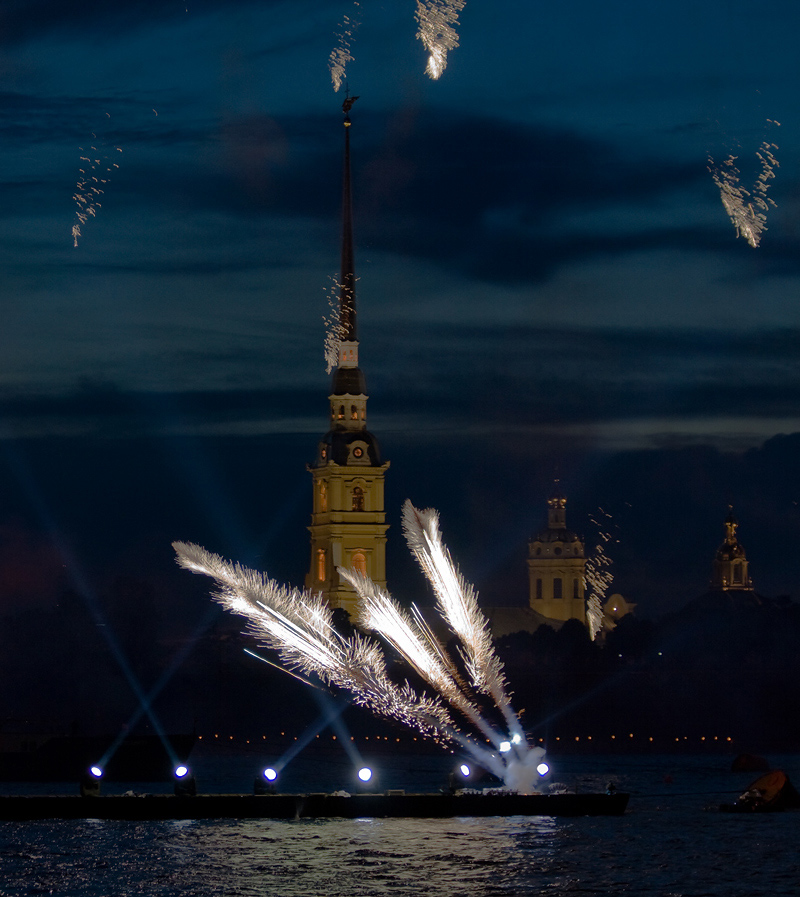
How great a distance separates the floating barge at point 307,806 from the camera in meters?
82.7

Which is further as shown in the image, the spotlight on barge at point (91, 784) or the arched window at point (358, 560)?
the arched window at point (358, 560)

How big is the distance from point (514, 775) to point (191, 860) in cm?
1681

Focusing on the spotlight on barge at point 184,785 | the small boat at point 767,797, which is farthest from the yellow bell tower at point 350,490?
the spotlight on barge at point 184,785

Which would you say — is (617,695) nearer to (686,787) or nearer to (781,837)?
(686,787)

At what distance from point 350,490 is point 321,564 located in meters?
8.50

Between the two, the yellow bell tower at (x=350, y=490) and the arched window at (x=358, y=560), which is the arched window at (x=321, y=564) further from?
the arched window at (x=358, y=560)

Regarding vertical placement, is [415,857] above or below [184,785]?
below

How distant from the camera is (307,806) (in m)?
82.9

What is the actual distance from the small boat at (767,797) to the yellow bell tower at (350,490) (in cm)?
8456

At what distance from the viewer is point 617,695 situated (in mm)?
175375

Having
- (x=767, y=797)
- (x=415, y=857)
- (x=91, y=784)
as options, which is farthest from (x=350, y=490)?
(x=415, y=857)

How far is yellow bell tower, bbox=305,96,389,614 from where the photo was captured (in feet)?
579

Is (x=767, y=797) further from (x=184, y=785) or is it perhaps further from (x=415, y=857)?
(x=184, y=785)

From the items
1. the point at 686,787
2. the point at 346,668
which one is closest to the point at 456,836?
the point at 346,668
